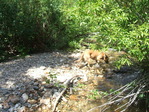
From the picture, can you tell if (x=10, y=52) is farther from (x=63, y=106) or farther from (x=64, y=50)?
(x=63, y=106)

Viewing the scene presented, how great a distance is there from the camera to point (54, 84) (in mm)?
5891

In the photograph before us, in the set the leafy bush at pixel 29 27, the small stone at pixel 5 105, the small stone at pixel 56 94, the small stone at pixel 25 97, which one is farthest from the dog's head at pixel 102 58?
the small stone at pixel 5 105

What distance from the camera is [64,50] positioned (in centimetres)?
1073

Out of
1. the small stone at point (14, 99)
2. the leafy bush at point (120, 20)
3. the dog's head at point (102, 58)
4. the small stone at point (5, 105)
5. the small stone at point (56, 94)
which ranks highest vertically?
the leafy bush at point (120, 20)

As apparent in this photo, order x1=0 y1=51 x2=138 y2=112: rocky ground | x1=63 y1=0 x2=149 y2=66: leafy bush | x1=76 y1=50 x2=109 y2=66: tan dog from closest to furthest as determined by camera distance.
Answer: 1. x1=63 y1=0 x2=149 y2=66: leafy bush
2. x1=0 y1=51 x2=138 y2=112: rocky ground
3. x1=76 y1=50 x2=109 y2=66: tan dog

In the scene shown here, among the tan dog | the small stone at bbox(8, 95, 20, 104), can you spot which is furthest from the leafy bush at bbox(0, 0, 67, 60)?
the small stone at bbox(8, 95, 20, 104)

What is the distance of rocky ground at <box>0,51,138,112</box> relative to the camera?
193 inches

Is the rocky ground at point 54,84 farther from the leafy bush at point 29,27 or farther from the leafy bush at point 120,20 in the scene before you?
the leafy bush at point 120,20

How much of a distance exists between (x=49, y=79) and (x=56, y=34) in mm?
4640

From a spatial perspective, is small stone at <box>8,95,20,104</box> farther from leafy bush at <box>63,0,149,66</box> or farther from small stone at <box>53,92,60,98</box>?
leafy bush at <box>63,0,149,66</box>

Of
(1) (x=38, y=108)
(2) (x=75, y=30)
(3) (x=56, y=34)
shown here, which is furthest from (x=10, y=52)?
(1) (x=38, y=108)

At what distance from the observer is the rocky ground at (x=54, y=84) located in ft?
16.1

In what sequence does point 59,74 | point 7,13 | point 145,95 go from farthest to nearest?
point 7,13, point 59,74, point 145,95

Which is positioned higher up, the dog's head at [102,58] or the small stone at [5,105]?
the dog's head at [102,58]
